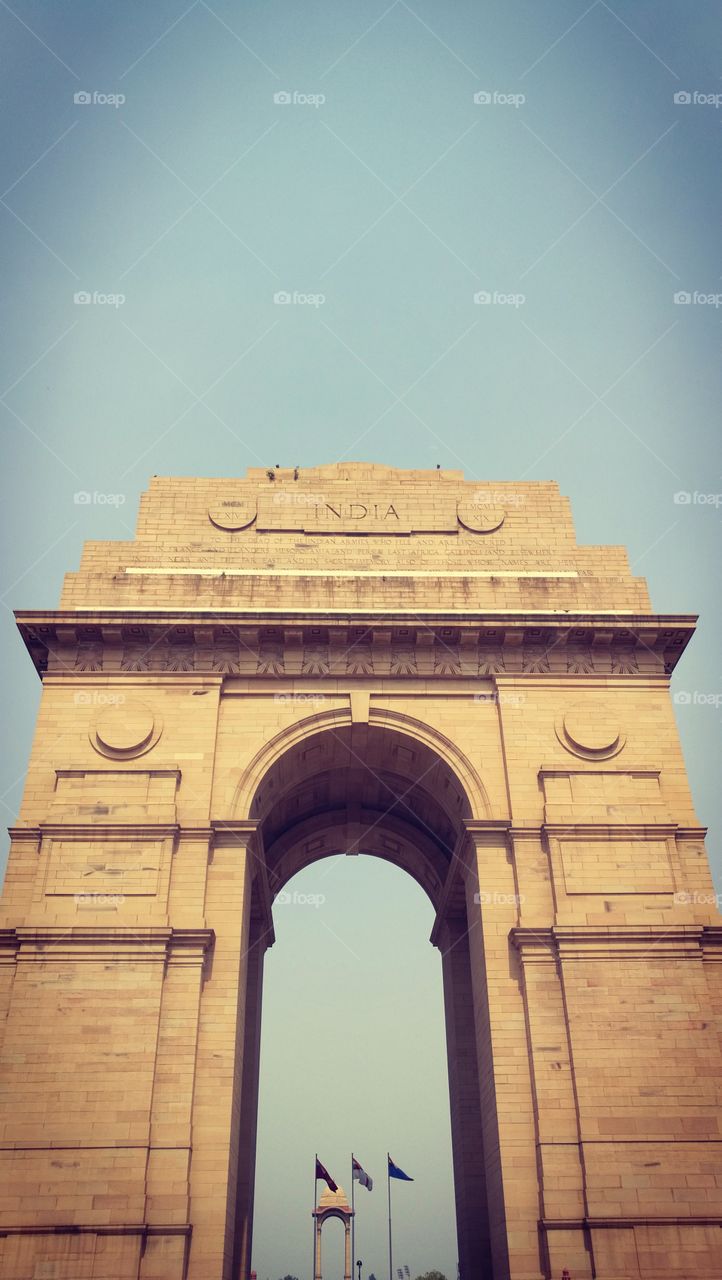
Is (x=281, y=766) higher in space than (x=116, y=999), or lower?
higher

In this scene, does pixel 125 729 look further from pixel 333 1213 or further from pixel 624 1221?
pixel 333 1213

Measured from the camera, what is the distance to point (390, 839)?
3161 cm

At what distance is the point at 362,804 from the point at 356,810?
27cm

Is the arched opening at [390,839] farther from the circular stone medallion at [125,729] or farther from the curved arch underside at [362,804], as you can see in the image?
the circular stone medallion at [125,729]

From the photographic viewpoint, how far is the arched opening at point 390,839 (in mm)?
24578

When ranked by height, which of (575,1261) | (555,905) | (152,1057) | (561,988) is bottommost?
(575,1261)

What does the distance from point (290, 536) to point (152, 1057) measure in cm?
1400

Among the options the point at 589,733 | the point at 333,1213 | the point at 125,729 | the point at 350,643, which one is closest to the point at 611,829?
the point at 589,733

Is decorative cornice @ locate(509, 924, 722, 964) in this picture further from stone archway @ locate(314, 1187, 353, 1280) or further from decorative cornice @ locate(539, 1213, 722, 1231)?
stone archway @ locate(314, 1187, 353, 1280)

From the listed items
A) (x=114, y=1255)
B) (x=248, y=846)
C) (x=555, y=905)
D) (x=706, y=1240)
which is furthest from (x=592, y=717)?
(x=114, y=1255)

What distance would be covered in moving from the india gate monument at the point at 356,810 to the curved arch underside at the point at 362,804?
168 mm

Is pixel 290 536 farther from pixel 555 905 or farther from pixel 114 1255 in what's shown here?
pixel 114 1255

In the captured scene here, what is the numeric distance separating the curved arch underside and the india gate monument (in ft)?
0.55

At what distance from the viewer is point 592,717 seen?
24.5 metres
